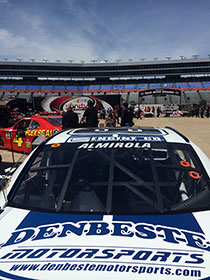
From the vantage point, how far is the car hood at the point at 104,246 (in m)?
1.03

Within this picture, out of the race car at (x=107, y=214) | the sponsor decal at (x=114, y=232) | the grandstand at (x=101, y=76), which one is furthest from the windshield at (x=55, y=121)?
the grandstand at (x=101, y=76)

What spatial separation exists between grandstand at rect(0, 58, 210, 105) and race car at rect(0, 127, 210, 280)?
209ft

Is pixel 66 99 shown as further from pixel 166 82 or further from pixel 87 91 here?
pixel 166 82

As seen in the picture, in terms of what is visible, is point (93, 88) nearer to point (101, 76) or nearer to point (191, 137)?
point (101, 76)

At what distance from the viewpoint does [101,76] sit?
231 ft

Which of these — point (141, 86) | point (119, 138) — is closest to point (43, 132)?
point (119, 138)

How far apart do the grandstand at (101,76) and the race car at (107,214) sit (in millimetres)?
63807

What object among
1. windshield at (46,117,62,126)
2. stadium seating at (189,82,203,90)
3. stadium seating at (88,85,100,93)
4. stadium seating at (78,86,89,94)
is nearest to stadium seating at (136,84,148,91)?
stadium seating at (88,85,100,93)

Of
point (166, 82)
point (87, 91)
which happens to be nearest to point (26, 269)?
point (87, 91)

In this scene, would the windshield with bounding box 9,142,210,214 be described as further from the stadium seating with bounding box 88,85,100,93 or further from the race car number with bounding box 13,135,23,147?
the stadium seating with bounding box 88,85,100,93

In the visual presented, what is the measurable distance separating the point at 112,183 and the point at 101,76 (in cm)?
7156

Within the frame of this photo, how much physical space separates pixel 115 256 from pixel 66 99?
28.8m

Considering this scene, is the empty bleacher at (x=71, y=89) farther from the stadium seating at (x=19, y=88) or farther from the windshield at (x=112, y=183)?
the windshield at (x=112, y=183)

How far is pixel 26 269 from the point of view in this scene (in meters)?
1.05
